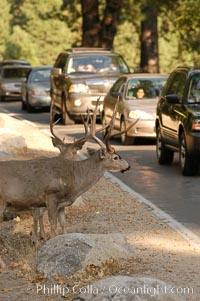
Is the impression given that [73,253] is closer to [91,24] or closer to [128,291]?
[128,291]

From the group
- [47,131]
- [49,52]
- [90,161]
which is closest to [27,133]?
[47,131]

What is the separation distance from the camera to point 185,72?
19844mm

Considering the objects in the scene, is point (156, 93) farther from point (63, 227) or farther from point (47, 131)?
point (63, 227)

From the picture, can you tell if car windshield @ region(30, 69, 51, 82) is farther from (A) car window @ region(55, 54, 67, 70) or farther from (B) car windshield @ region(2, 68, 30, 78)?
(B) car windshield @ region(2, 68, 30, 78)

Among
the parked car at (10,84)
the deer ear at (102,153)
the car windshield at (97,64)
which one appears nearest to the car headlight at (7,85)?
the parked car at (10,84)

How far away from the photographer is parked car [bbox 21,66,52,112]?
37406mm

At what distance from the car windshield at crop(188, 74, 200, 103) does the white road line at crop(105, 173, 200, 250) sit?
7.67ft

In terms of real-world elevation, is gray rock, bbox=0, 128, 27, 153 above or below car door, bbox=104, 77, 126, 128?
above

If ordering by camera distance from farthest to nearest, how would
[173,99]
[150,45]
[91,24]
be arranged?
[150,45] < [91,24] < [173,99]

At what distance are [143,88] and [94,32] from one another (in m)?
19.2

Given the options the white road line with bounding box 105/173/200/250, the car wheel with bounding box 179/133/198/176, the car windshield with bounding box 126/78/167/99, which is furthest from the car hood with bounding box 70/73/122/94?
the white road line with bounding box 105/173/200/250

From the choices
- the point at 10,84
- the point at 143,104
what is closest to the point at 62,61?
the point at 143,104

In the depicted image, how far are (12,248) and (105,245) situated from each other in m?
1.49

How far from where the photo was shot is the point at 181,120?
1891 centimetres
